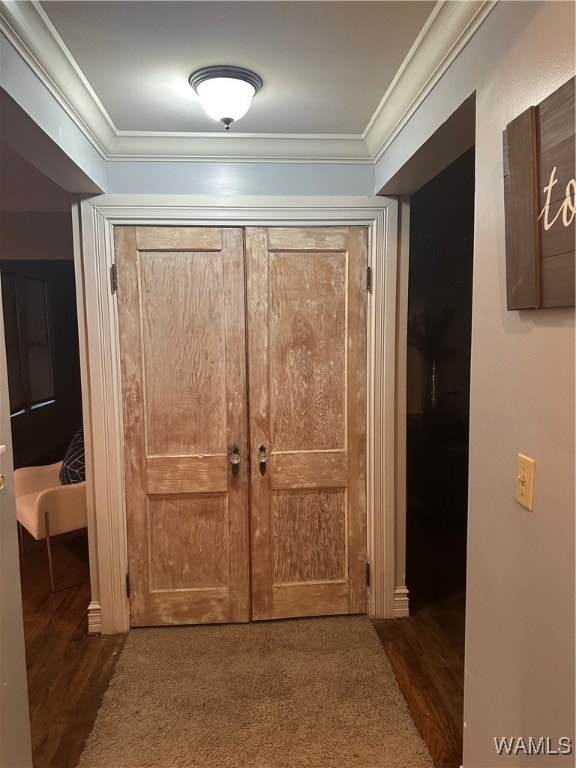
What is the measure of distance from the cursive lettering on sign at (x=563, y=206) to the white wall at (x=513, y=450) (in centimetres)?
18

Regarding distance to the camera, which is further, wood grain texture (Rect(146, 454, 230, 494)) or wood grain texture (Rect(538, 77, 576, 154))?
wood grain texture (Rect(146, 454, 230, 494))

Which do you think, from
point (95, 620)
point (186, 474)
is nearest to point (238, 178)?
point (186, 474)

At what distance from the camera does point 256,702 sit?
2.09 meters

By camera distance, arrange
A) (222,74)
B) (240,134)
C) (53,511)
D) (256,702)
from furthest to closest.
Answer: (53,511)
(240,134)
(256,702)
(222,74)

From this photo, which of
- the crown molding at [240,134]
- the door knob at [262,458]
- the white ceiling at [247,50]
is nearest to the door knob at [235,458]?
the door knob at [262,458]

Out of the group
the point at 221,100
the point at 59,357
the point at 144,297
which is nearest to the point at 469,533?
the point at 221,100

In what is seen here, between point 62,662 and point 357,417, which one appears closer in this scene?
point 62,662

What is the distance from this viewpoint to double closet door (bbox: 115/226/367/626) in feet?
8.11

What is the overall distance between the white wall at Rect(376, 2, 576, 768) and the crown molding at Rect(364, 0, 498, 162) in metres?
0.04

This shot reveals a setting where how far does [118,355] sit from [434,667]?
2.09 m

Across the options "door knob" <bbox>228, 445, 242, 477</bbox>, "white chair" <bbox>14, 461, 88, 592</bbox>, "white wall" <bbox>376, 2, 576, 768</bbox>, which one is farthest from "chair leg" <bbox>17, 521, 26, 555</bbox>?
"white wall" <bbox>376, 2, 576, 768</bbox>

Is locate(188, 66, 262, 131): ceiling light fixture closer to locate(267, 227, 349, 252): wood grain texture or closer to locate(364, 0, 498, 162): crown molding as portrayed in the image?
locate(364, 0, 498, 162): crown molding

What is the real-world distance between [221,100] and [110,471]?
174 cm

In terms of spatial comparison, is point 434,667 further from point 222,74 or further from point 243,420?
point 222,74
